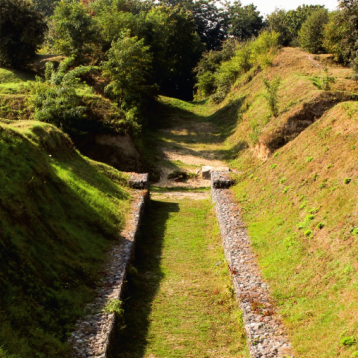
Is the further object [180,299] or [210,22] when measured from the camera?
[210,22]

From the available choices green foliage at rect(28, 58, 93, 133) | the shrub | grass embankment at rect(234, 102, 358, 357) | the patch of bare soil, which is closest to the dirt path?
the patch of bare soil

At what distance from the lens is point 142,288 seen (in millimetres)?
11016

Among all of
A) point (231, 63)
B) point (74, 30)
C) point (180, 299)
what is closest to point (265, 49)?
point (231, 63)

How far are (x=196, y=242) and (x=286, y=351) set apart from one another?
7377 mm

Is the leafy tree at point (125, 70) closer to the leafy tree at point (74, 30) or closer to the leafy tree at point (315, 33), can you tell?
the leafy tree at point (74, 30)

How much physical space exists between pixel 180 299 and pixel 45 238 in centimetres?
345

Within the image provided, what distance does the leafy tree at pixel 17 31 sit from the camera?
3334 cm

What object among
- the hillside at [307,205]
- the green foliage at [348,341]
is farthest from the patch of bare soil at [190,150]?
the green foliage at [348,341]

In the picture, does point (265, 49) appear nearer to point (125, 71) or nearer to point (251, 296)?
point (125, 71)

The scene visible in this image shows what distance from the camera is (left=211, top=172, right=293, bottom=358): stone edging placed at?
7625mm

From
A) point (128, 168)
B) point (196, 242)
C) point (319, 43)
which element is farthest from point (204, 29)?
point (196, 242)

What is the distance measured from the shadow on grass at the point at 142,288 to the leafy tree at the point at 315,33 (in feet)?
86.4

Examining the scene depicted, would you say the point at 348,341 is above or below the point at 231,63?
below

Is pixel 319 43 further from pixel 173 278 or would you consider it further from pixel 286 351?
pixel 286 351
